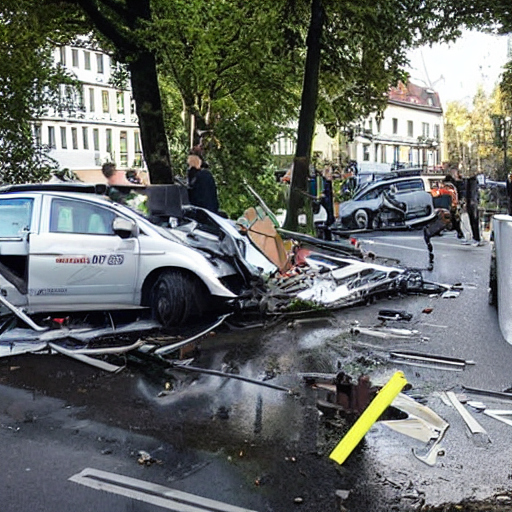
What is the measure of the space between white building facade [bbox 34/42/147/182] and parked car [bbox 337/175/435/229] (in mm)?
35375

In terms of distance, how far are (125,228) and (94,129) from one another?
184 ft

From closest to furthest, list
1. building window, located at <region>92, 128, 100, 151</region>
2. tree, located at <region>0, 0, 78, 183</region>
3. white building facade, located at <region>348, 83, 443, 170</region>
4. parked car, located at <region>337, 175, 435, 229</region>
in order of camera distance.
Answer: tree, located at <region>0, 0, 78, 183</region> < parked car, located at <region>337, 175, 435, 229</region> < building window, located at <region>92, 128, 100, 151</region> < white building facade, located at <region>348, 83, 443, 170</region>

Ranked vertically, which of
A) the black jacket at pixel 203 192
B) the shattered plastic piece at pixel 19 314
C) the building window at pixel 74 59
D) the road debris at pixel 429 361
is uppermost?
the building window at pixel 74 59

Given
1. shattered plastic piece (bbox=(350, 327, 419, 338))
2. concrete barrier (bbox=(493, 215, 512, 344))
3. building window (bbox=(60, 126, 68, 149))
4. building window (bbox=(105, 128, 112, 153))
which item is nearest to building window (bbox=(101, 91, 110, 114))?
building window (bbox=(105, 128, 112, 153))

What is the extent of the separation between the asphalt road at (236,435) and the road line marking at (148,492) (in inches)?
0.5

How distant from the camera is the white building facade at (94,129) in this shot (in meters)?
57.1

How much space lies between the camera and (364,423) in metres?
5.02

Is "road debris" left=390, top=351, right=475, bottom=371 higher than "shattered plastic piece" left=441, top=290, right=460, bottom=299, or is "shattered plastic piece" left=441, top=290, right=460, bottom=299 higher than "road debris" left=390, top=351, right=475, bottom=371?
"shattered plastic piece" left=441, top=290, right=460, bottom=299

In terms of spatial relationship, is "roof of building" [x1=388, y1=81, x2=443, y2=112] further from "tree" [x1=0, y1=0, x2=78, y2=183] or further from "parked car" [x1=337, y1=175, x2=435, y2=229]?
"tree" [x1=0, y1=0, x2=78, y2=183]

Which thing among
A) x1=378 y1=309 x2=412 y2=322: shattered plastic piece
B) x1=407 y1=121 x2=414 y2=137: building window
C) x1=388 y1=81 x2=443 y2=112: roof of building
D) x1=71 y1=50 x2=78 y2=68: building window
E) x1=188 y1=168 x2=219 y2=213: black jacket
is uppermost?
x1=71 y1=50 x2=78 y2=68: building window

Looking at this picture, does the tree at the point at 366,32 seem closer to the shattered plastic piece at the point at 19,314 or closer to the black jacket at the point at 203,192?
the black jacket at the point at 203,192

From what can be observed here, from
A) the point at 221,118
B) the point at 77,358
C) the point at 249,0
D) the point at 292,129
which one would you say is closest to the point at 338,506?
the point at 77,358

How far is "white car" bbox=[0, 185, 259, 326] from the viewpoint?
8.50 metres

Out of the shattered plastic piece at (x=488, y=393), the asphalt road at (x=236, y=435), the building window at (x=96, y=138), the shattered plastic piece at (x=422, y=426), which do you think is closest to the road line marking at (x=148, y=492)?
the asphalt road at (x=236, y=435)
